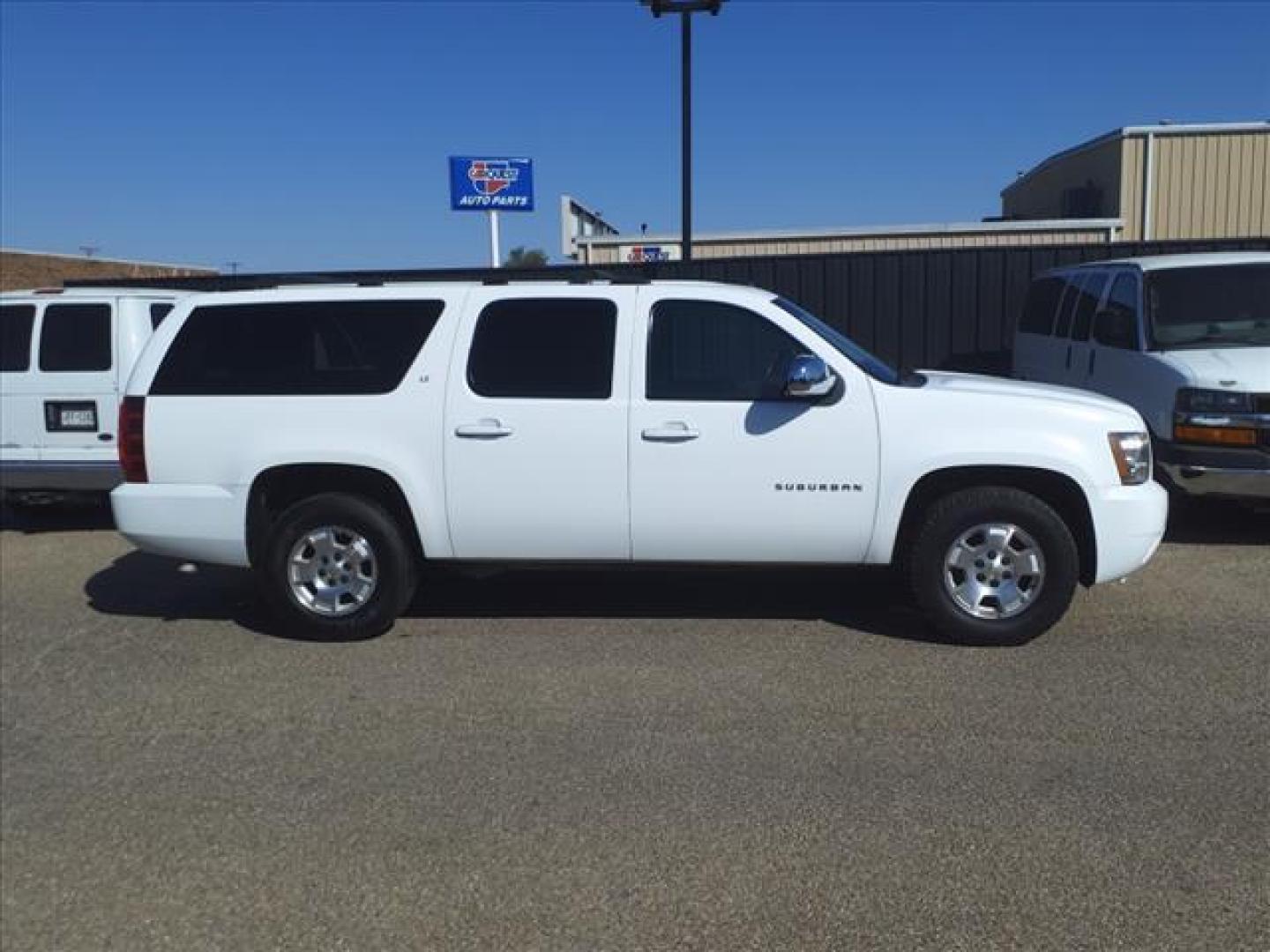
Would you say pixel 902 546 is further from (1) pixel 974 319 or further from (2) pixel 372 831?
(1) pixel 974 319

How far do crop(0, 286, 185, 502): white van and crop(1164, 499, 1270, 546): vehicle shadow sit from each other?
7.91m

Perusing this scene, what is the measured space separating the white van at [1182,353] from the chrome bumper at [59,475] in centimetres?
759

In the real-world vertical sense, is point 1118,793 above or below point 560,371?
below

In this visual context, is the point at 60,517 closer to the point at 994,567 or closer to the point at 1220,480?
the point at 994,567

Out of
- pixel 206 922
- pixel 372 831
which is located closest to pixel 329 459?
pixel 372 831

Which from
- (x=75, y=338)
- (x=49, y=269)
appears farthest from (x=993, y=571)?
(x=49, y=269)

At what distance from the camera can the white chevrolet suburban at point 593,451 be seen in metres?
5.76

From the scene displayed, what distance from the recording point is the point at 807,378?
18.5ft

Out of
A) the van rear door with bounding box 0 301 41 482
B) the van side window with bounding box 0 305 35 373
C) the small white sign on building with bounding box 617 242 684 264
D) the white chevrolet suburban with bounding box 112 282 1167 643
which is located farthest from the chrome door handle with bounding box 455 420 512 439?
the small white sign on building with bounding box 617 242 684 264

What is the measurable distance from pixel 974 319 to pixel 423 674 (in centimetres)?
819

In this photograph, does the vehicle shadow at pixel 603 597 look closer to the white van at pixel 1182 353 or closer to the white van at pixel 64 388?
the white van at pixel 64 388

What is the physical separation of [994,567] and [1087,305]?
4420 millimetres

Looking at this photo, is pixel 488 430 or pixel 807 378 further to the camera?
pixel 488 430

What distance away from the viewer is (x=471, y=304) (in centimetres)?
617
